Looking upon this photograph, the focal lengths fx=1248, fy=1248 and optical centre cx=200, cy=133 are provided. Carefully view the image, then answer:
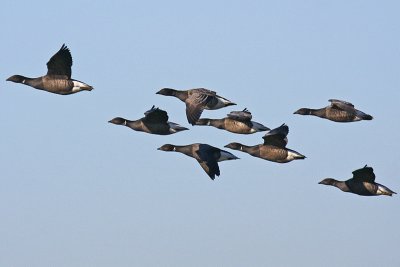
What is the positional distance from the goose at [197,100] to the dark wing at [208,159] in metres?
1.87

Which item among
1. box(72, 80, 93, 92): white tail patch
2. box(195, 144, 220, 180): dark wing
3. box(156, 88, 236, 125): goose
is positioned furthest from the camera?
box(195, 144, 220, 180): dark wing

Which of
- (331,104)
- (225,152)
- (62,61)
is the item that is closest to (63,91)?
(62,61)

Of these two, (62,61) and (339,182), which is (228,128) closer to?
(339,182)

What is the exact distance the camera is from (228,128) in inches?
2194

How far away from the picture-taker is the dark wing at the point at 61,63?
1954 inches

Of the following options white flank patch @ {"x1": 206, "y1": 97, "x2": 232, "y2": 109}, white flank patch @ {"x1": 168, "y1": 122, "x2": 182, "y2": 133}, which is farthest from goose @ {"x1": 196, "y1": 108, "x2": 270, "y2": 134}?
white flank patch @ {"x1": 168, "y1": 122, "x2": 182, "y2": 133}

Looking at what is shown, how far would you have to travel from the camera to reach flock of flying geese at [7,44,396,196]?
165 feet

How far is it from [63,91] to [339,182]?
519 inches

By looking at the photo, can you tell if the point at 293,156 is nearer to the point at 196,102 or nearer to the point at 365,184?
the point at 365,184

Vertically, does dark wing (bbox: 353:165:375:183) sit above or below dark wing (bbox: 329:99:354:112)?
below

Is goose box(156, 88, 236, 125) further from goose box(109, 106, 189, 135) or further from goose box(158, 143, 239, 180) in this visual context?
goose box(158, 143, 239, 180)

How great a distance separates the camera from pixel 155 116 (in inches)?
2106

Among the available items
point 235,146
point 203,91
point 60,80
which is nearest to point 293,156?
point 235,146

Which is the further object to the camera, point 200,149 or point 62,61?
point 200,149
